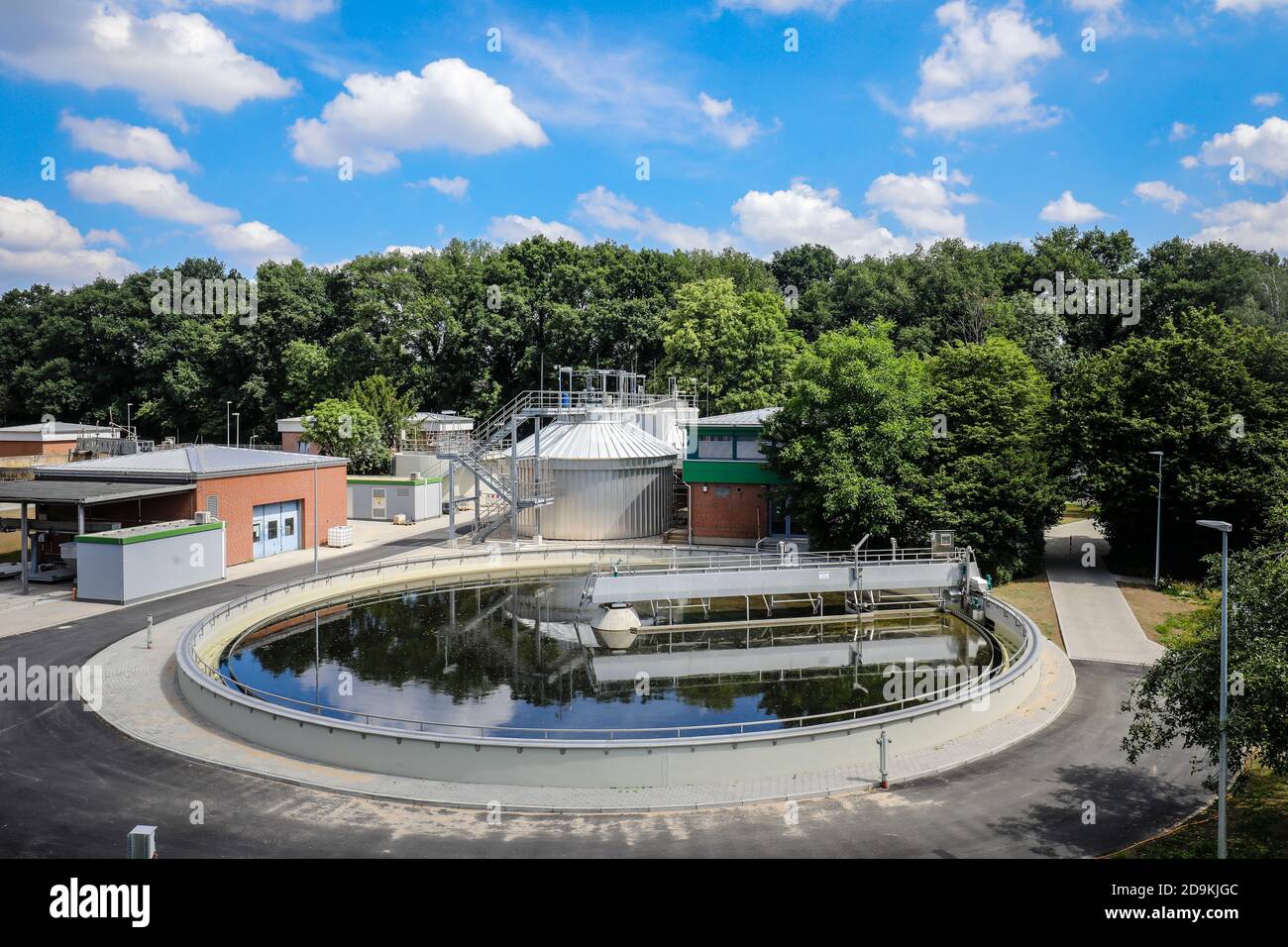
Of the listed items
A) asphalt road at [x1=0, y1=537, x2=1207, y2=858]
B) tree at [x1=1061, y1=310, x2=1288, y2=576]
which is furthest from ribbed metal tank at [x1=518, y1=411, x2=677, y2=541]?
asphalt road at [x1=0, y1=537, x2=1207, y2=858]

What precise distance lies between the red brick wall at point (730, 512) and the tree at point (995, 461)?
8918 mm

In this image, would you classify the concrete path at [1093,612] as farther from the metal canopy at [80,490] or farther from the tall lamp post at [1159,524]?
the metal canopy at [80,490]

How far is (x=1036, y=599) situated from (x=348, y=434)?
3833 centimetres

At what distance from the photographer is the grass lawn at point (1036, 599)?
28.8 m

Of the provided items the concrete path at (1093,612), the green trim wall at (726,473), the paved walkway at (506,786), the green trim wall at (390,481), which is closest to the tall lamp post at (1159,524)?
the concrete path at (1093,612)

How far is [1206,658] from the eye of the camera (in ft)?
47.0

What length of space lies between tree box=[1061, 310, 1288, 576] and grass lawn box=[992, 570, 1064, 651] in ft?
14.9

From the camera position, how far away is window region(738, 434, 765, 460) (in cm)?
4156

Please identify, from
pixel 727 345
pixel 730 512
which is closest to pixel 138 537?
pixel 730 512

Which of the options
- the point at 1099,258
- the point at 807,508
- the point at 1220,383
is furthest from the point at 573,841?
the point at 1099,258

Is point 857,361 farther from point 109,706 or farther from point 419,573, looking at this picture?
point 109,706

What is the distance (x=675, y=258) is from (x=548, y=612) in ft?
164

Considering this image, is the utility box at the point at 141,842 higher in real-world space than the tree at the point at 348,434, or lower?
lower

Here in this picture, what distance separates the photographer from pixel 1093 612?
100 ft
